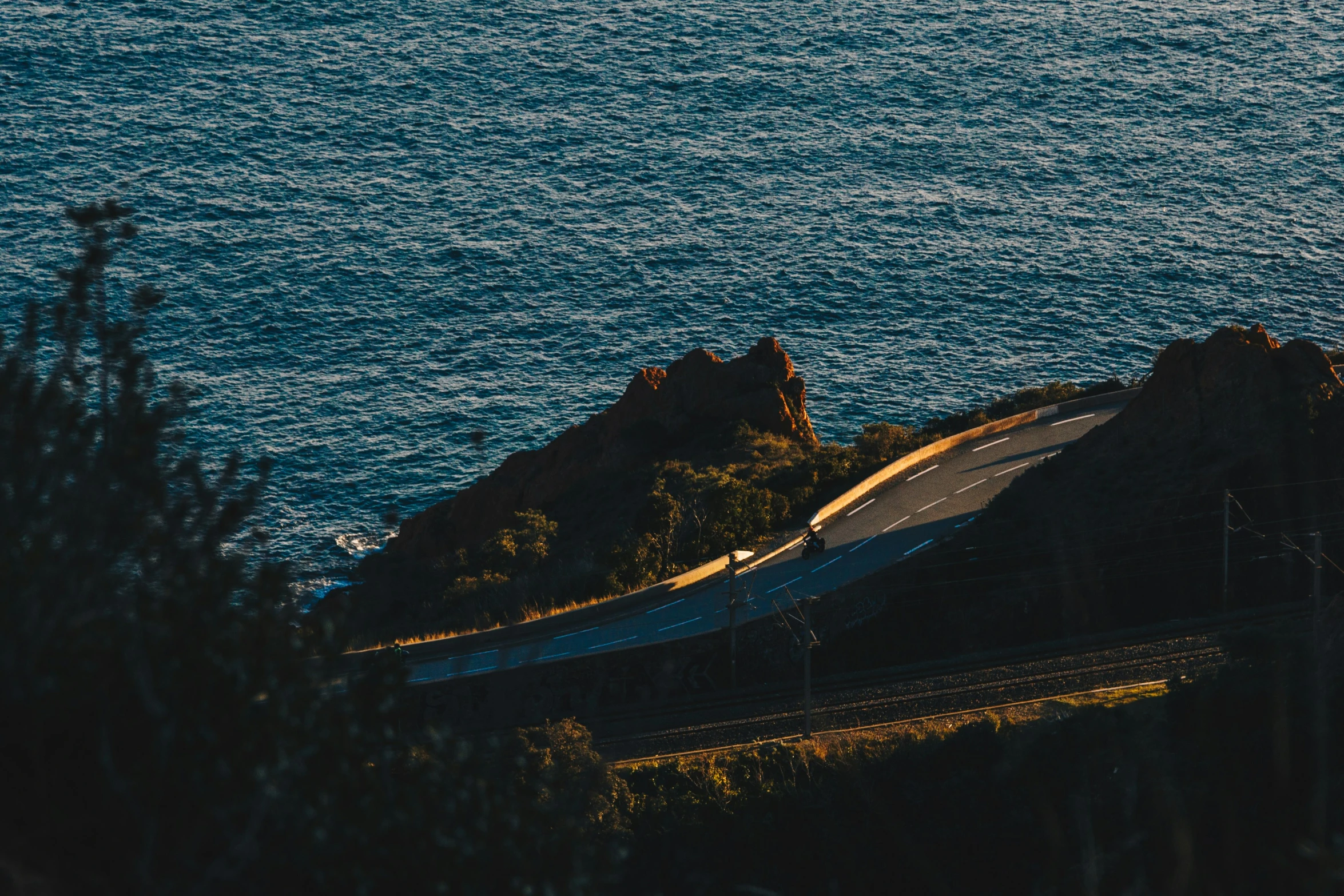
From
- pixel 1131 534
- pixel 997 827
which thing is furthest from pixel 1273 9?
pixel 997 827

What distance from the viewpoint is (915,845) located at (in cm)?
3044

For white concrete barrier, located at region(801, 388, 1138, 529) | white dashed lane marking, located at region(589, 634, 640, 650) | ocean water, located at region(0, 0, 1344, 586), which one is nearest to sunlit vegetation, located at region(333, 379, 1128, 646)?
white concrete barrier, located at region(801, 388, 1138, 529)

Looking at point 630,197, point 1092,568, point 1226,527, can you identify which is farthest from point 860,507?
point 630,197

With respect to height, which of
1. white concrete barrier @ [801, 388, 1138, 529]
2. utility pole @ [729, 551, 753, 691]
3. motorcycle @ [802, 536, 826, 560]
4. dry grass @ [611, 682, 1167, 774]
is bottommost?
dry grass @ [611, 682, 1167, 774]

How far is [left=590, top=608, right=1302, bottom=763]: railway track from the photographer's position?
3531 cm

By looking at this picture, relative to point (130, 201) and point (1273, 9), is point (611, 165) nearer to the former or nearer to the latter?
point (130, 201)

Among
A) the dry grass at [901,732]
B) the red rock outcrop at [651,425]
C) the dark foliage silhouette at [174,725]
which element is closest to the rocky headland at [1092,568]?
the dry grass at [901,732]

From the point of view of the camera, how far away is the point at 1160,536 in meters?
41.1

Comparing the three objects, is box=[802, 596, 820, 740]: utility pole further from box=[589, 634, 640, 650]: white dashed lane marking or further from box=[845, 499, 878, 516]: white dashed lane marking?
box=[845, 499, 878, 516]: white dashed lane marking

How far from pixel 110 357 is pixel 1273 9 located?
164446 millimetres

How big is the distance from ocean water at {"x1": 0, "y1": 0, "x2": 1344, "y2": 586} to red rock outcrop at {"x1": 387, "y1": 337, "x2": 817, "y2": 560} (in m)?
9.65

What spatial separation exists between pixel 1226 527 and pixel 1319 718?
1796 cm

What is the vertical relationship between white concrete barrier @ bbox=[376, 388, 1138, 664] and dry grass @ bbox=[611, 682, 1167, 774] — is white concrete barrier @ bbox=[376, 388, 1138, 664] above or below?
above

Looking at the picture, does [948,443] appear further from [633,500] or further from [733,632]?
[733,632]
